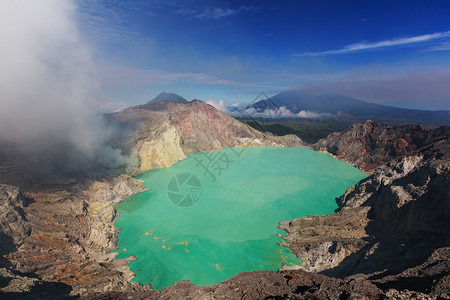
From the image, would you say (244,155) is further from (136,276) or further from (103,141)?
(136,276)

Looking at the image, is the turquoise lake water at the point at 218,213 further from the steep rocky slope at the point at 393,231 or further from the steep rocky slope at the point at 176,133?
the steep rocky slope at the point at 176,133

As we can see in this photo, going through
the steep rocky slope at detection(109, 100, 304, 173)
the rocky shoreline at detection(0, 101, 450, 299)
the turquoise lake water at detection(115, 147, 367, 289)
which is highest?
the steep rocky slope at detection(109, 100, 304, 173)

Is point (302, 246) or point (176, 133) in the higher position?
point (176, 133)

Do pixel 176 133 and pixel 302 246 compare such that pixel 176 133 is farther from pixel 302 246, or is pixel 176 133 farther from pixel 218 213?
pixel 302 246

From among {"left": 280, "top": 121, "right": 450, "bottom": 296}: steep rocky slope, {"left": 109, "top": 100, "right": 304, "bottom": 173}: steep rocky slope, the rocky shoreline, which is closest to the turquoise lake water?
the rocky shoreline

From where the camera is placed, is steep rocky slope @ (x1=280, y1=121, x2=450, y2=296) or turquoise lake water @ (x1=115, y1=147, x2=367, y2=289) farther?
turquoise lake water @ (x1=115, y1=147, x2=367, y2=289)

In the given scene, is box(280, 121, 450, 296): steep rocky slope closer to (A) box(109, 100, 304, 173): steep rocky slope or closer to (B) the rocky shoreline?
(B) the rocky shoreline

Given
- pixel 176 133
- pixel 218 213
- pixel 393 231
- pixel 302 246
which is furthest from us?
pixel 176 133

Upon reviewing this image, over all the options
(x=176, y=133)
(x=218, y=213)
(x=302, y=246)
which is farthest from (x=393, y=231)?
(x=176, y=133)
